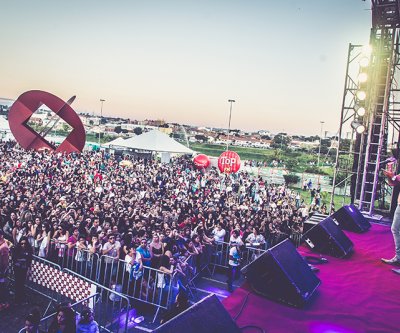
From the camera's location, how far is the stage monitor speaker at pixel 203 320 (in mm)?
2529

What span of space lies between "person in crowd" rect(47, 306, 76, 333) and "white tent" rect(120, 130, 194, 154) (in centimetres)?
2011

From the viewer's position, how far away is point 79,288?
19.4ft

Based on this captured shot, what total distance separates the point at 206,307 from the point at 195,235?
5.68 metres

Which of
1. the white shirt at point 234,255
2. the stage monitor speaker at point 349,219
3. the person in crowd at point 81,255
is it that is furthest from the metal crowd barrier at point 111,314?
the stage monitor speaker at point 349,219

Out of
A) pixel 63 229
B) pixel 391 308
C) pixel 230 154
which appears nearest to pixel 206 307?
pixel 391 308

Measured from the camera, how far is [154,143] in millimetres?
24688

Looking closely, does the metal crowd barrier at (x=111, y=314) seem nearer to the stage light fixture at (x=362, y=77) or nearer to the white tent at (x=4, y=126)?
the stage light fixture at (x=362, y=77)

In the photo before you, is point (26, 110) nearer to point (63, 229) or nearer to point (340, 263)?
point (63, 229)

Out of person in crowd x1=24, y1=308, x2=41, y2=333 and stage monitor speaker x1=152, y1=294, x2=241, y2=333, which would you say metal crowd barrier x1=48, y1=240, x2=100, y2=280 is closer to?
person in crowd x1=24, y1=308, x2=41, y2=333

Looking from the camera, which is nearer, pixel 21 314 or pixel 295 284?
pixel 295 284

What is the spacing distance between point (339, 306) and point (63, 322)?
342 centimetres

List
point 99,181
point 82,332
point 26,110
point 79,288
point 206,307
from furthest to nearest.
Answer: point 26,110
point 99,181
point 79,288
point 82,332
point 206,307

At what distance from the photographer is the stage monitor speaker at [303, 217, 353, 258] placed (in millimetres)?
5600

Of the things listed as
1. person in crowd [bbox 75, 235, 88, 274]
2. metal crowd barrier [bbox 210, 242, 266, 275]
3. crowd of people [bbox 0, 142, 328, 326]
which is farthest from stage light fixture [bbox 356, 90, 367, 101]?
person in crowd [bbox 75, 235, 88, 274]
